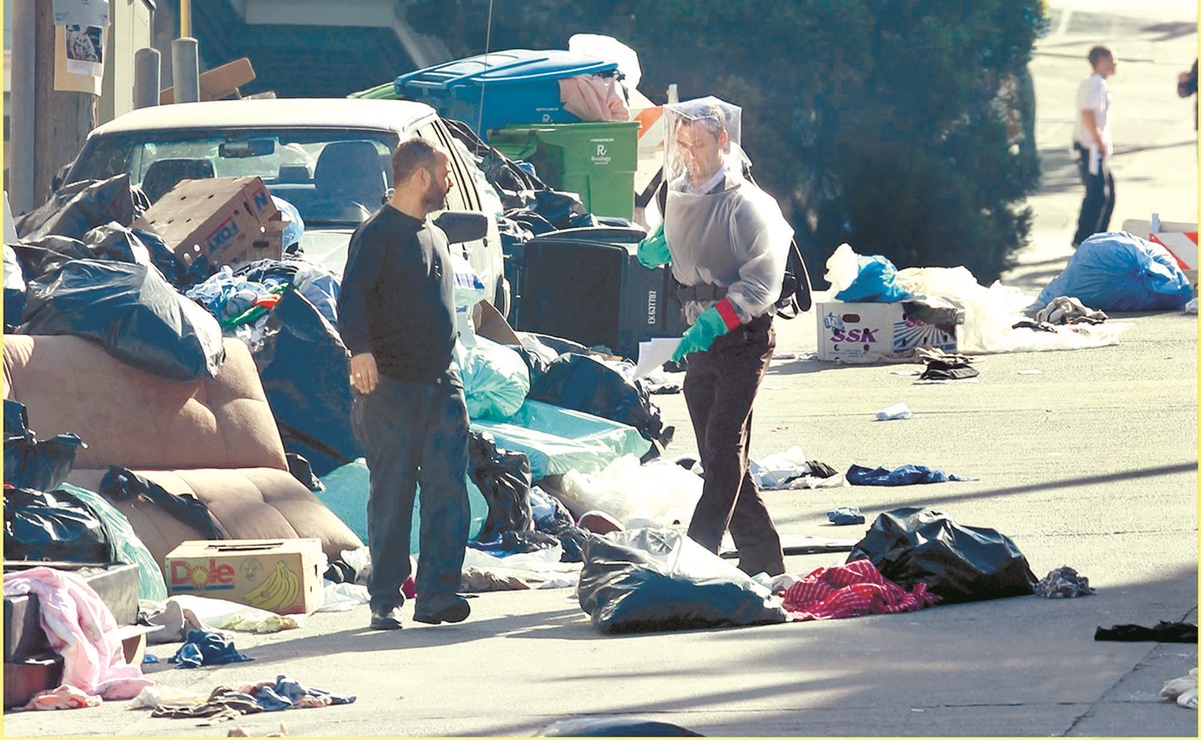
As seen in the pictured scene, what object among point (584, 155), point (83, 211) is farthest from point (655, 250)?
point (584, 155)

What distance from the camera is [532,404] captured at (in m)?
9.56

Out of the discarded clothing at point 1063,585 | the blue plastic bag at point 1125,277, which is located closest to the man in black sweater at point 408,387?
the discarded clothing at point 1063,585

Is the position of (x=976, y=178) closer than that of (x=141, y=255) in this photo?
No

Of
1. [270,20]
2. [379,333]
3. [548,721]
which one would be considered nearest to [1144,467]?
[379,333]

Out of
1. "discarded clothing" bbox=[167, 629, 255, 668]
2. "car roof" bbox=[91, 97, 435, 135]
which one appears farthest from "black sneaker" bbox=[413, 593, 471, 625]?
"car roof" bbox=[91, 97, 435, 135]

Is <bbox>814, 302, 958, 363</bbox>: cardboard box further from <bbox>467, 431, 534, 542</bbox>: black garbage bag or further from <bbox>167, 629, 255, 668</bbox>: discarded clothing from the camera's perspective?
<bbox>167, 629, 255, 668</bbox>: discarded clothing

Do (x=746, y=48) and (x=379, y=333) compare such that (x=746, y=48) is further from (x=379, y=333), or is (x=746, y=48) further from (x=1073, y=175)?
(x=379, y=333)

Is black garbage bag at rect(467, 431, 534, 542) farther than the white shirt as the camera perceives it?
No

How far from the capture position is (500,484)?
8.23m

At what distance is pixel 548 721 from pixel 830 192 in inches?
811

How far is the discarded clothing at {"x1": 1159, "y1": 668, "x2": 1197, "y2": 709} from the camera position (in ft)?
15.9

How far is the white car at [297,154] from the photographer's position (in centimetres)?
1021

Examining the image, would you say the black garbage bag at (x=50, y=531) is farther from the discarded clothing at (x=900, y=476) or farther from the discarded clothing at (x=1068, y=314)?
the discarded clothing at (x=1068, y=314)

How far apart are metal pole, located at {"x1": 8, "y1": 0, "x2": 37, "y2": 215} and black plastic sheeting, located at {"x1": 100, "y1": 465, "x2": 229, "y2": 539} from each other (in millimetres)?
3913
